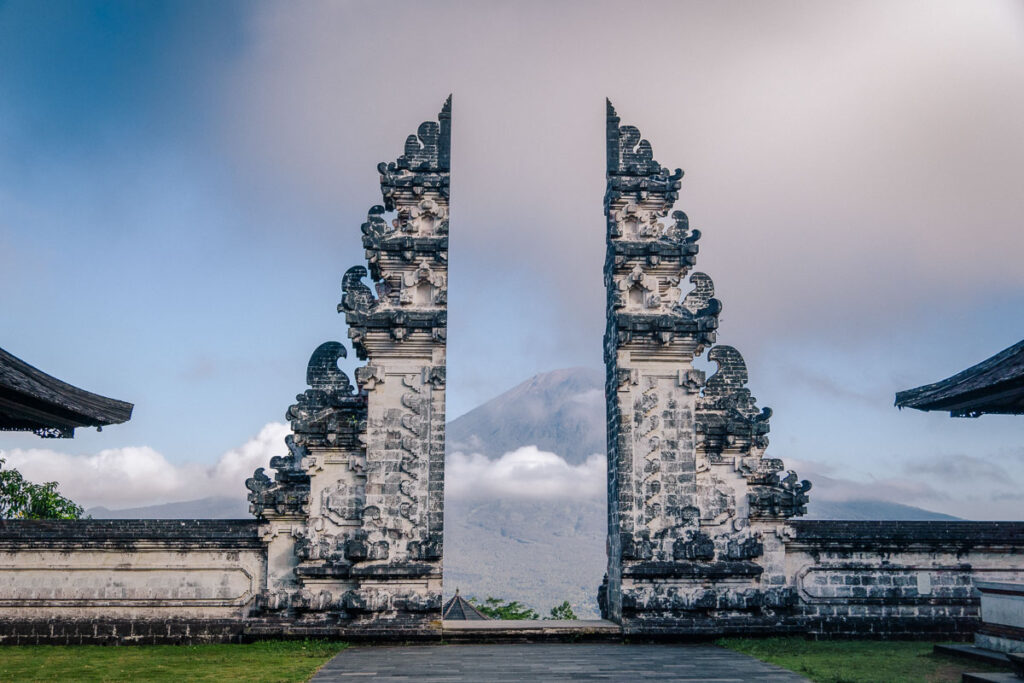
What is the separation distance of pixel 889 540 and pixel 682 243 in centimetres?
648

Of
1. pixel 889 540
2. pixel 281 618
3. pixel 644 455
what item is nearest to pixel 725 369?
pixel 644 455

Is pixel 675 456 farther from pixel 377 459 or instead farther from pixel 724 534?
pixel 377 459

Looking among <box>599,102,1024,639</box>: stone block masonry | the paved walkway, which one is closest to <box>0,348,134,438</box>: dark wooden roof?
the paved walkway

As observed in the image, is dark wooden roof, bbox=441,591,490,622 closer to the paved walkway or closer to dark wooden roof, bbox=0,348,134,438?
the paved walkway

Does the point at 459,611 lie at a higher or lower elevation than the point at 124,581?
lower

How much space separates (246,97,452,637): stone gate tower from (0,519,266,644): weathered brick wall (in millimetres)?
686

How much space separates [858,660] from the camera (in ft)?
38.9

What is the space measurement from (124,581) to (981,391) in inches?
523

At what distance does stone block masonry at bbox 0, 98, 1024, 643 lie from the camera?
13875 mm

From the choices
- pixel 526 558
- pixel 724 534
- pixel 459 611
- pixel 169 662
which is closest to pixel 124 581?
pixel 169 662

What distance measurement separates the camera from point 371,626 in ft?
45.2

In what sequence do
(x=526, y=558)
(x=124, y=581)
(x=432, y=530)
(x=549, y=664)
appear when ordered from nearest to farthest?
(x=549, y=664) < (x=124, y=581) < (x=432, y=530) < (x=526, y=558)

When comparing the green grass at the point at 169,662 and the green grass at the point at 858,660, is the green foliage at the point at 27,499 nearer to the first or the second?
the green grass at the point at 169,662

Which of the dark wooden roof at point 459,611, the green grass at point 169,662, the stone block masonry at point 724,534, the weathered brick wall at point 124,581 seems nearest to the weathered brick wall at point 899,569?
the stone block masonry at point 724,534
